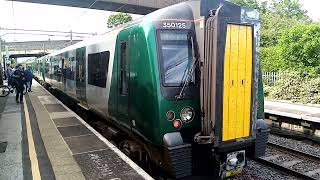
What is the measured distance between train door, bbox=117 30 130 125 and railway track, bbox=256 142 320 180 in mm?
3590

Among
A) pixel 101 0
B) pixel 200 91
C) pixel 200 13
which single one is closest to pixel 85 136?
pixel 200 91

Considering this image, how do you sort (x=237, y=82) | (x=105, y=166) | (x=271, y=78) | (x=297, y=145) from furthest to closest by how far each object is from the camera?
(x=271, y=78)
(x=297, y=145)
(x=105, y=166)
(x=237, y=82)

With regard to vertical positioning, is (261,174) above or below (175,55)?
below

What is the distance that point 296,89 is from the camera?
16.9 meters

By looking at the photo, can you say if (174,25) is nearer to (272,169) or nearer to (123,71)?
(123,71)

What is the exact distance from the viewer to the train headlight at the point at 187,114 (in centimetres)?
558

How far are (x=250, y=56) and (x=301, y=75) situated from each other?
13.2 metres

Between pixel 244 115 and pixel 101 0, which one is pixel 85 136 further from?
pixel 101 0

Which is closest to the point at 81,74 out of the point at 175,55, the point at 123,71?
the point at 123,71

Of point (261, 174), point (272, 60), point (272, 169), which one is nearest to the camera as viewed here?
point (261, 174)

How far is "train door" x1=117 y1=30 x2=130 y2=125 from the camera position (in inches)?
257

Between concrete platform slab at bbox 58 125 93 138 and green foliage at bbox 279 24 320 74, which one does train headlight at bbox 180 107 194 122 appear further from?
green foliage at bbox 279 24 320 74

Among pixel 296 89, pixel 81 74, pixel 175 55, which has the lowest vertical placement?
pixel 296 89

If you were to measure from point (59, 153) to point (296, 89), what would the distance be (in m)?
13.2
